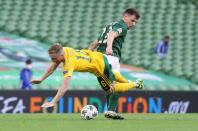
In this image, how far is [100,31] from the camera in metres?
24.2

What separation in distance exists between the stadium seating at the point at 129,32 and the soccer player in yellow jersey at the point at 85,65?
11.0m

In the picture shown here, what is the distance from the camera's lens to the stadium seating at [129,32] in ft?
76.5

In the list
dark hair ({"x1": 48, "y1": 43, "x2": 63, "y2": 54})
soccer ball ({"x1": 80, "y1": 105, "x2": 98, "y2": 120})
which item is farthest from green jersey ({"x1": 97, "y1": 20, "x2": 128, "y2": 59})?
dark hair ({"x1": 48, "y1": 43, "x2": 63, "y2": 54})

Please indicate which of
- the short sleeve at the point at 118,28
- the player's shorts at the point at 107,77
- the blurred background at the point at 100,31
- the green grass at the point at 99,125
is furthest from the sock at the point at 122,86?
the blurred background at the point at 100,31

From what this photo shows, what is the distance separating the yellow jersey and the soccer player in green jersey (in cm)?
19

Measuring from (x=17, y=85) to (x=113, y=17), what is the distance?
18.7 ft

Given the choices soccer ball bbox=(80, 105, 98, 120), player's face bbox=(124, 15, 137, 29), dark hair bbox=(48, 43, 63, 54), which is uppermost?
player's face bbox=(124, 15, 137, 29)

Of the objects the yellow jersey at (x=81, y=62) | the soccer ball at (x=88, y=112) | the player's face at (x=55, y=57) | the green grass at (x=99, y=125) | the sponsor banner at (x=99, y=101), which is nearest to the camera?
the green grass at (x=99, y=125)

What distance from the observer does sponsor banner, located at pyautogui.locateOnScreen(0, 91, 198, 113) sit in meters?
17.6

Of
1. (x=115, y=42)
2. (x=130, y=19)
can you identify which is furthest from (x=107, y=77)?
(x=130, y=19)

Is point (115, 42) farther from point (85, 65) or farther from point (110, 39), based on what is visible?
point (85, 65)

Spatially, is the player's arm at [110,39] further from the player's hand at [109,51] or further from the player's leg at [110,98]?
the player's leg at [110,98]

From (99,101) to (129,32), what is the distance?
6719mm

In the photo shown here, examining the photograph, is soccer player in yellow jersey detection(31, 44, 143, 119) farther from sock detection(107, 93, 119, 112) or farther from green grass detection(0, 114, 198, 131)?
green grass detection(0, 114, 198, 131)
